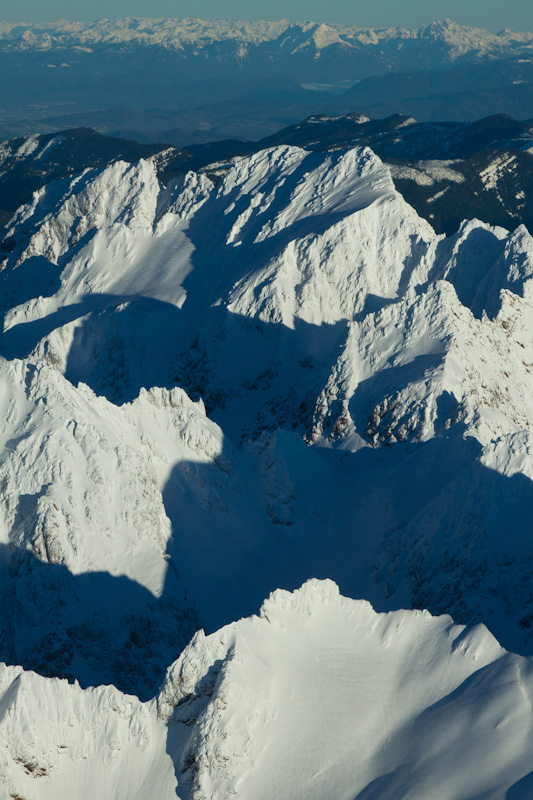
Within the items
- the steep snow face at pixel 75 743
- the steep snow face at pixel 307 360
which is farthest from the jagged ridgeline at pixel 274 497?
the steep snow face at pixel 307 360

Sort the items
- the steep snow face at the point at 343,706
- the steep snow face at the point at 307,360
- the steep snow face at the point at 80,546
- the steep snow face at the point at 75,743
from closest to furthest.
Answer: the steep snow face at the point at 343,706 → the steep snow face at the point at 75,743 → the steep snow face at the point at 80,546 → the steep snow face at the point at 307,360

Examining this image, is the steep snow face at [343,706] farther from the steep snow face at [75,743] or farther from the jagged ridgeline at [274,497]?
the steep snow face at [75,743]

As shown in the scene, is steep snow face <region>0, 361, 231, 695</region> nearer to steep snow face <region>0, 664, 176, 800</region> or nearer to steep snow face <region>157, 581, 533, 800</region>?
steep snow face <region>0, 664, 176, 800</region>

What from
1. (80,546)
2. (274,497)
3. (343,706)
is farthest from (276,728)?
(274,497)

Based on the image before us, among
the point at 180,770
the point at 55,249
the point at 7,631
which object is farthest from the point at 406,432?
the point at 55,249

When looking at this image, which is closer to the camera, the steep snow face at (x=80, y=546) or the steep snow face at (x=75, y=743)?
the steep snow face at (x=75, y=743)

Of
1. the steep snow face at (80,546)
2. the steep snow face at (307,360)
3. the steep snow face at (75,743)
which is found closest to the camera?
the steep snow face at (75,743)

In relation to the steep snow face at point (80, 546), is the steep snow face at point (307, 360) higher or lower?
lower
